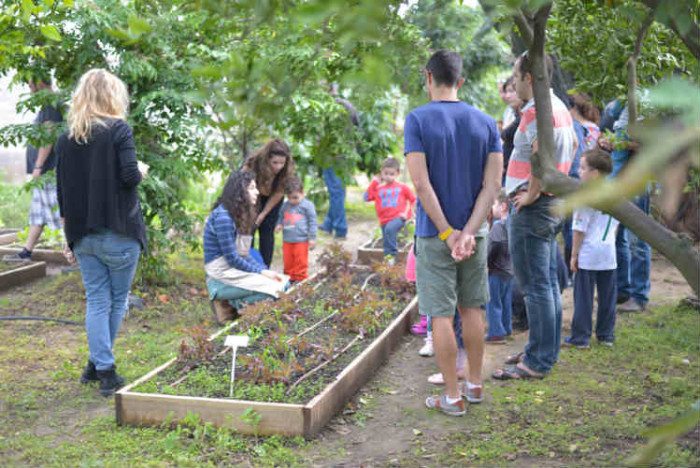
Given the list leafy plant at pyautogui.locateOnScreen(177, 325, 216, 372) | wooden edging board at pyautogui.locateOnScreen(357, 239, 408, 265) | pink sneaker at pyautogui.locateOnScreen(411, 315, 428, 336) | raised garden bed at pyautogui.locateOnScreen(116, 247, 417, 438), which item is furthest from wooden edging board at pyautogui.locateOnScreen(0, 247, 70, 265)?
pink sneaker at pyautogui.locateOnScreen(411, 315, 428, 336)

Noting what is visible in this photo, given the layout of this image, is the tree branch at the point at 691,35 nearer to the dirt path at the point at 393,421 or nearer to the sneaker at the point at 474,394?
the dirt path at the point at 393,421

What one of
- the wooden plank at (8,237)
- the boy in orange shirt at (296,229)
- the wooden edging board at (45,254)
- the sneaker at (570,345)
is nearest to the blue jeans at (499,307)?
the sneaker at (570,345)

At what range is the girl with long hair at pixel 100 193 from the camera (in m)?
4.18

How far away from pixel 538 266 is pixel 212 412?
2119 mm

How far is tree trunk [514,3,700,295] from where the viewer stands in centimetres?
179

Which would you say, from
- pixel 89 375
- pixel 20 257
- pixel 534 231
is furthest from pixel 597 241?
pixel 20 257

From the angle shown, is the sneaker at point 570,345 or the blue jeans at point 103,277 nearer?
the blue jeans at point 103,277

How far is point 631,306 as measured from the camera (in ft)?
20.7

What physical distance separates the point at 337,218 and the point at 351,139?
8.74 feet

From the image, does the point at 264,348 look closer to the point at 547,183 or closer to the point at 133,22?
the point at 547,183

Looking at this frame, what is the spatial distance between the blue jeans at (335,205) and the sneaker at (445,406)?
6013 millimetres

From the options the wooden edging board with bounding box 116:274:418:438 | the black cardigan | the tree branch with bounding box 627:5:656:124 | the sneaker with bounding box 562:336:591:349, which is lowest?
the sneaker with bounding box 562:336:591:349

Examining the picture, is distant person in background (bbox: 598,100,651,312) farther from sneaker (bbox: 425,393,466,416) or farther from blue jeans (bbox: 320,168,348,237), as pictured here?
blue jeans (bbox: 320,168,348,237)

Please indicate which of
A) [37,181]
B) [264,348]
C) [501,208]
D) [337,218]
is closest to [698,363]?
[501,208]
